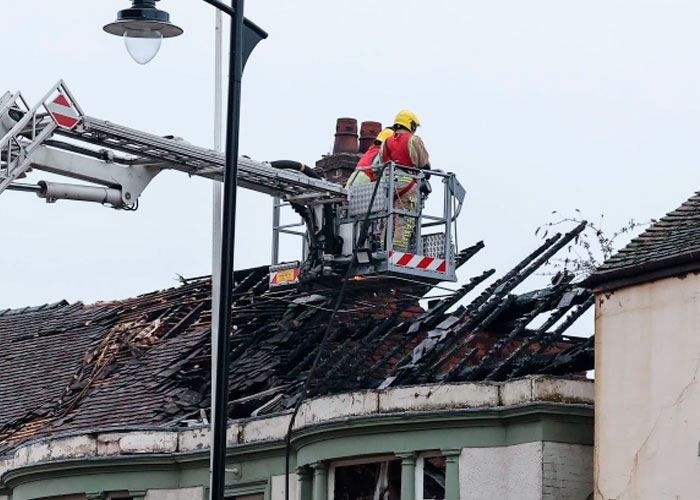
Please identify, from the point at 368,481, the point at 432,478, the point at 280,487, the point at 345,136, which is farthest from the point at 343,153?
the point at 432,478

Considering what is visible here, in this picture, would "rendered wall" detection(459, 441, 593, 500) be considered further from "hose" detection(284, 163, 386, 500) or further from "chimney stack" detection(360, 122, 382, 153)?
"chimney stack" detection(360, 122, 382, 153)

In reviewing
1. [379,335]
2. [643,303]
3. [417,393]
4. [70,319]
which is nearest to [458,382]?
[417,393]

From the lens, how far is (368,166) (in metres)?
28.7

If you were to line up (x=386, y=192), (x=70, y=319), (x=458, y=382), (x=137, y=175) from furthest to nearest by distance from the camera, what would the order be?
(x=70, y=319) < (x=386, y=192) < (x=137, y=175) < (x=458, y=382)

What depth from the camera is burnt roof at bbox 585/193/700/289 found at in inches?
847

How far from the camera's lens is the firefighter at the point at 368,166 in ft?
95.0

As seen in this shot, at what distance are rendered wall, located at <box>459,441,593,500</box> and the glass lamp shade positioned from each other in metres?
6.78

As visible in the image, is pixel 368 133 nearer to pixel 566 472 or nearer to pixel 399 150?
pixel 399 150

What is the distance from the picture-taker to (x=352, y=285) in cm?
2923

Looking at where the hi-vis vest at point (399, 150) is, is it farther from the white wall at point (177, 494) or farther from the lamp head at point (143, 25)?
the lamp head at point (143, 25)

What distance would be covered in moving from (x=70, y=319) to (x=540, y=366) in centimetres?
1295

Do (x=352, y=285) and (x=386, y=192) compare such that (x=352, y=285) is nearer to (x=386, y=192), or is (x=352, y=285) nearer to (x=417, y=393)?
(x=386, y=192)

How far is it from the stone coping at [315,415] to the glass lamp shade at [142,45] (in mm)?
6381

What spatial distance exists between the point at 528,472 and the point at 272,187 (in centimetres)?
730
